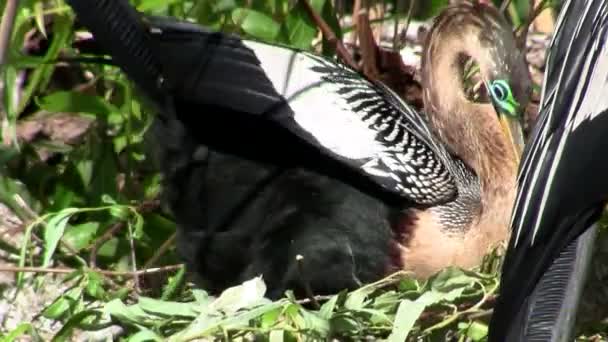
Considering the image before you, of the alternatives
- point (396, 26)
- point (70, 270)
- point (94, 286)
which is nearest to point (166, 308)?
point (94, 286)

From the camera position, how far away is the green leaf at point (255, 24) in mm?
3631

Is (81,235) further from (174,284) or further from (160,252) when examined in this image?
(174,284)

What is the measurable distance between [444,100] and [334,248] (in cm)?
59

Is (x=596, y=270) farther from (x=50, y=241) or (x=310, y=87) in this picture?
(x=50, y=241)

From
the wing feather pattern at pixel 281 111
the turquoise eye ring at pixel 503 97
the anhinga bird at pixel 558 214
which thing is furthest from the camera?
the turquoise eye ring at pixel 503 97

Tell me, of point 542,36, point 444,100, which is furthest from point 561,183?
point 542,36

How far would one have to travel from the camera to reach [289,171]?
3.31 m

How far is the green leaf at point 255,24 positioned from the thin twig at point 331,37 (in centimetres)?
9

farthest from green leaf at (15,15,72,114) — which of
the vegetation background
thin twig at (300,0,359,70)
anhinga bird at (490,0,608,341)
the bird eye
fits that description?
anhinga bird at (490,0,608,341)

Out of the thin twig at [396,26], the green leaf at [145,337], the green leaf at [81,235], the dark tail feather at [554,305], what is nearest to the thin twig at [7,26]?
the green leaf at [145,337]

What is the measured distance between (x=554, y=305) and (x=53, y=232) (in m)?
1.10

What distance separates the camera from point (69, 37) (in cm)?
359

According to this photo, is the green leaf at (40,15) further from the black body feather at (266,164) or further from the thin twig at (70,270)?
the thin twig at (70,270)

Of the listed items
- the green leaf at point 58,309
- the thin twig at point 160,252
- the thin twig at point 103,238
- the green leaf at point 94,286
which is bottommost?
the thin twig at point 160,252
